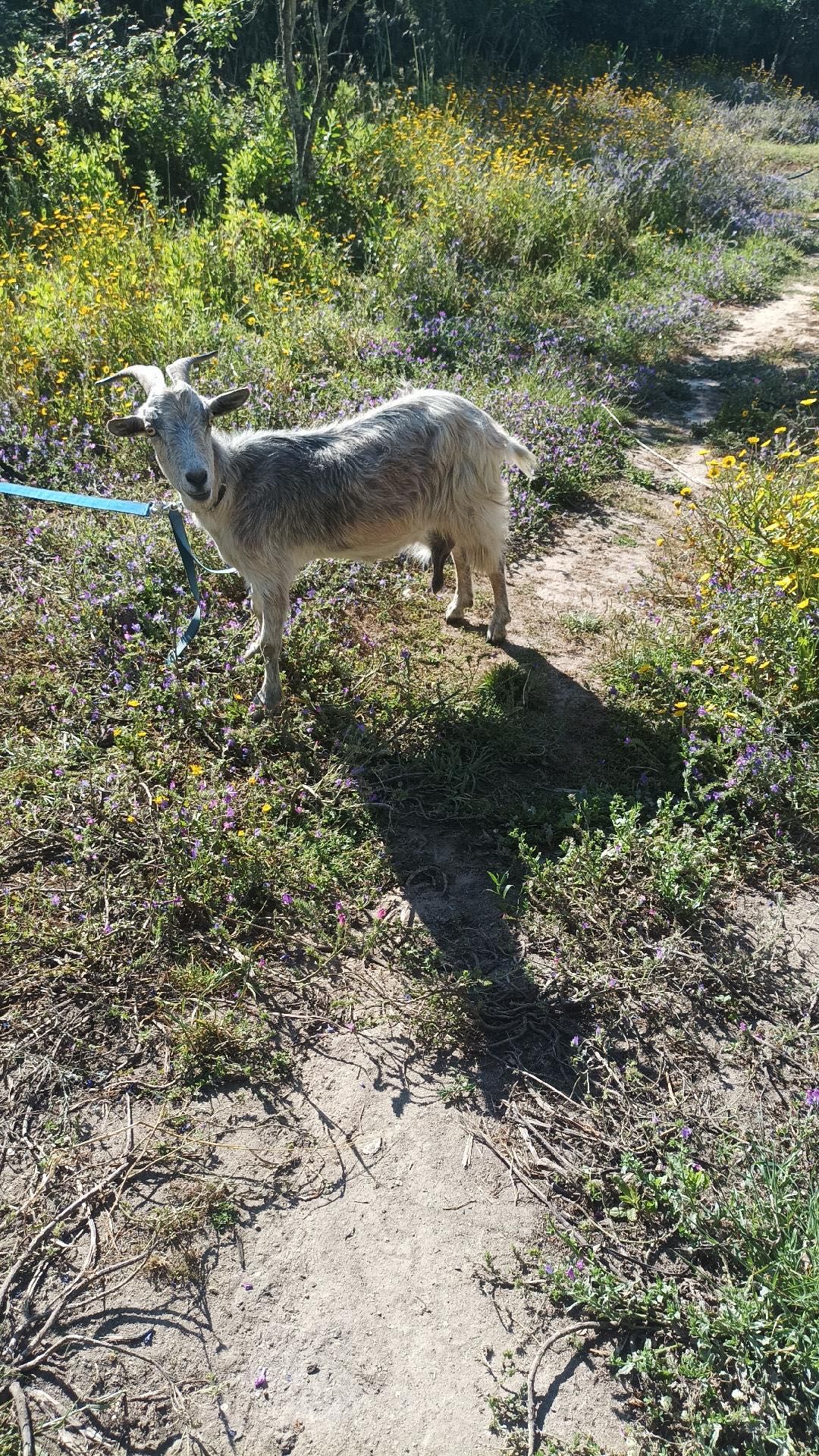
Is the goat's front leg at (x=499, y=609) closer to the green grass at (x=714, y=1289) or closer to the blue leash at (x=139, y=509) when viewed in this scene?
the blue leash at (x=139, y=509)

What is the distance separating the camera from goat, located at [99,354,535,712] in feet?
14.7

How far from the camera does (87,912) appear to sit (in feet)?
12.2

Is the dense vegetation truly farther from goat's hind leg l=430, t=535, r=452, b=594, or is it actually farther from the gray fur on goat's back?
the gray fur on goat's back

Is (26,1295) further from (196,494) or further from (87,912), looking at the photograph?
(196,494)

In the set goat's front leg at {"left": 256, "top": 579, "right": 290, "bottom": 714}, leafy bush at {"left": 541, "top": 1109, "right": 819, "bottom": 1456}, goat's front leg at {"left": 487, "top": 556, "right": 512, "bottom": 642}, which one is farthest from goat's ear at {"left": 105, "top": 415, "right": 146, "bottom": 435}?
leafy bush at {"left": 541, "top": 1109, "right": 819, "bottom": 1456}

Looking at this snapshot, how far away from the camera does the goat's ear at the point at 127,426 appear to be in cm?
390

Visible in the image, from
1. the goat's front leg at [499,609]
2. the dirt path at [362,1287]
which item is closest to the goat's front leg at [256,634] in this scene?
the goat's front leg at [499,609]

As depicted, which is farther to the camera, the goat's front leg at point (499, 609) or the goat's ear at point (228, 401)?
the goat's front leg at point (499, 609)

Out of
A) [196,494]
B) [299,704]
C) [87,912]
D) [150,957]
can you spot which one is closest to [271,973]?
[150,957]

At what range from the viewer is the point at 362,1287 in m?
2.79

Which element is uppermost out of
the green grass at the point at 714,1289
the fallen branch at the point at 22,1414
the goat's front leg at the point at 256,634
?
the goat's front leg at the point at 256,634

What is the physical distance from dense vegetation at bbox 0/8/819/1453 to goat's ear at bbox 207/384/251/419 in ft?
4.50

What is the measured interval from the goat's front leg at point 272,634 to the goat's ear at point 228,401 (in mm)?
918

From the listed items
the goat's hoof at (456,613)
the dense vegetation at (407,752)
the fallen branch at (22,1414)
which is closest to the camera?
the fallen branch at (22,1414)
